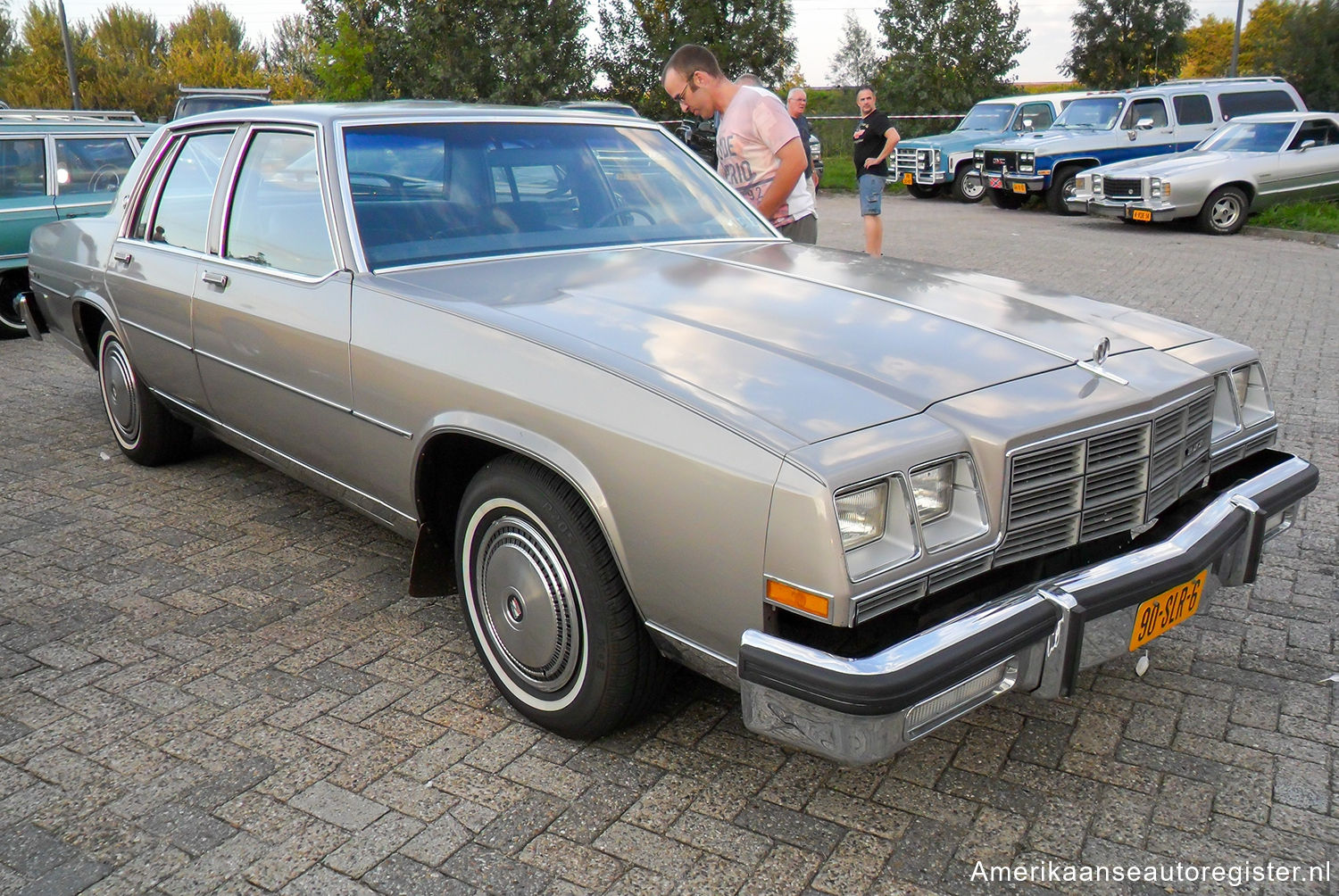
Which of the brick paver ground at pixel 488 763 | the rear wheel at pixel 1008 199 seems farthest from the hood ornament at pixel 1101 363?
the rear wheel at pixel 1008 199

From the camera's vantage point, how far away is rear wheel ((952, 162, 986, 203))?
790 inches

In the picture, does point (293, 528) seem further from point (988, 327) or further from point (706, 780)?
point (988, 327)

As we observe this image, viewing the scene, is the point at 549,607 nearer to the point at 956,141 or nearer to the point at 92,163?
the point at 92,163

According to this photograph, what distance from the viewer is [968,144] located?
20469 mm

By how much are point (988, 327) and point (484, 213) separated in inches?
69.0

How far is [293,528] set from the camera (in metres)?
4.61

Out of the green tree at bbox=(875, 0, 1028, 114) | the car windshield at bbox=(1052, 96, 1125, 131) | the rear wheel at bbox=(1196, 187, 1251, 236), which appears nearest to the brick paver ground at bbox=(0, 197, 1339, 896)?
the rear wheel at bbox=(1196, 187, 1251, 236)

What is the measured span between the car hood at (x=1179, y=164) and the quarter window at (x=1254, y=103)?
288 cm

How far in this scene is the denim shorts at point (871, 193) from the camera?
11.3m

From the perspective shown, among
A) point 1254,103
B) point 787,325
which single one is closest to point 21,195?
point 787,325

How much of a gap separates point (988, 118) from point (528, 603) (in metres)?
20.3

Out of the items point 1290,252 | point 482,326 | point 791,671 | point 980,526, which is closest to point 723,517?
→ point 791,671

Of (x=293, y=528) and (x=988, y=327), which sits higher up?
(x=988, y=327)

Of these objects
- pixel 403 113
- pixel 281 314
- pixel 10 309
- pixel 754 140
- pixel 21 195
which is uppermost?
pixel 403 113
